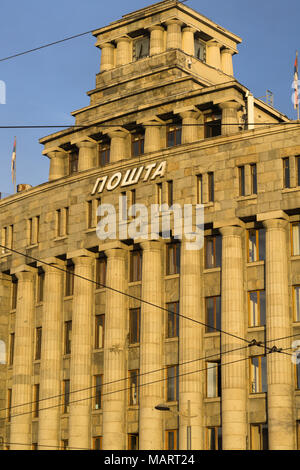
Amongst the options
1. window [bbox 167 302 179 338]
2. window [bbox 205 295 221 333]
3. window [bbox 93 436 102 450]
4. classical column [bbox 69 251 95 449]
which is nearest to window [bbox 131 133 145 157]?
classical column [bbox 69 251 95 449]

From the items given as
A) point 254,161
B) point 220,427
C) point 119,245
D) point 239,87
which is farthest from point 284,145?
point 220,427

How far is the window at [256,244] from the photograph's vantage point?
67.4 metres

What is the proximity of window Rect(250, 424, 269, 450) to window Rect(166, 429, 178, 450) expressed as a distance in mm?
5602

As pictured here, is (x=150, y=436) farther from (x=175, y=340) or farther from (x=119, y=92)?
(x=119, y=92)

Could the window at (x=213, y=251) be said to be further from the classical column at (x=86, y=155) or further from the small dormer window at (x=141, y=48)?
the small dormer window at (x=141, y=48)

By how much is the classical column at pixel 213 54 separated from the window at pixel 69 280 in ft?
64.0

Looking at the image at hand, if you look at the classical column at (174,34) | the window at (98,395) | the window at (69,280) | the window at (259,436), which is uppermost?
the classical column at (174,34)

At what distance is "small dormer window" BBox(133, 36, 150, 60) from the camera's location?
7962cm

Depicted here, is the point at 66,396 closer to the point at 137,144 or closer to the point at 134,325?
the point at 134,325

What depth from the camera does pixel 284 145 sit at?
2618 inches

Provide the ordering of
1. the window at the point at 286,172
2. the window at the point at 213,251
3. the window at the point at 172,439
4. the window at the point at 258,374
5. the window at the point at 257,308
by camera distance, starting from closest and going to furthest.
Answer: the window at the point at 258,374
the window at the point at 286,172
the window at the point at 257,308
the window at the point at 172,439
the window at the point at 213,251

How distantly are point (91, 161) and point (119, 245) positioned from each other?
28.3 feet

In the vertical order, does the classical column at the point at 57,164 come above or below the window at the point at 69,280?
above

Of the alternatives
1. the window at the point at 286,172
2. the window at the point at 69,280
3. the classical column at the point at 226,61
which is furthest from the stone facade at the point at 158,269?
the window at the point at 69,280
